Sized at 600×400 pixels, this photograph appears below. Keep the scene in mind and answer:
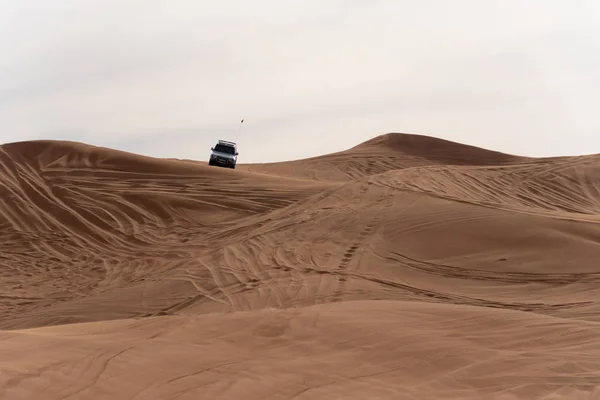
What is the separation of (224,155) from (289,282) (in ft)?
60.8

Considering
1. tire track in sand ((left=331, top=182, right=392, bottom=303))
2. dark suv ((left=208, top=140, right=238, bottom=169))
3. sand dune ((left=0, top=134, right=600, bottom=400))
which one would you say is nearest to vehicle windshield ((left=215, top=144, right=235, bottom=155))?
dark suv ((left=208, top=140, right=238, bottom=169))

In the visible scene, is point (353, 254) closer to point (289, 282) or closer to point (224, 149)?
point (289, 282)

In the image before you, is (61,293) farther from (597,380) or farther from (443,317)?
(597,380)

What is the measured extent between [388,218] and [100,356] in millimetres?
9401

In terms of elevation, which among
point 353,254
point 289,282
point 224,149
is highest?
point 224,149

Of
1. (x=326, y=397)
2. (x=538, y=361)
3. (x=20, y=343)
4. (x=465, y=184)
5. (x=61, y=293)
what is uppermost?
(x=465, y=184)

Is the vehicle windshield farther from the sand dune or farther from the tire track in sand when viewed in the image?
the tire track in sand

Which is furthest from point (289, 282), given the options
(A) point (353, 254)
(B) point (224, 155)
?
(B) point (224, 155)

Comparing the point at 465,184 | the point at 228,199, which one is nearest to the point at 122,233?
the point at 228,199

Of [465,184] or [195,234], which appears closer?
[195,234]

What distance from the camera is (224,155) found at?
95.3 feet

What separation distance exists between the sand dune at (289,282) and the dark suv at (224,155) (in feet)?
16.0

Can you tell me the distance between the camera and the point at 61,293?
43.9 feet

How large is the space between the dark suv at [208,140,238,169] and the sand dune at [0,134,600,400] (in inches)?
192
